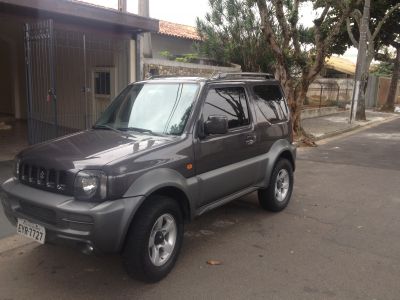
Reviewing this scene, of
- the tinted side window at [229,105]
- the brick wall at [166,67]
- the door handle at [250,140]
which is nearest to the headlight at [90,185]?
the tinted side window at [229,105]

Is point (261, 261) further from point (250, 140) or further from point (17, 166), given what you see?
point (17, 166)

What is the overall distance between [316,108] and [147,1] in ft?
36.6

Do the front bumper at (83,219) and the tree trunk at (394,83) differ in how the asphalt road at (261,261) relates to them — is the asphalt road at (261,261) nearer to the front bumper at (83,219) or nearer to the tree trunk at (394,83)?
the front bumper at (83,219)

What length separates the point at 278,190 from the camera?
19.5 ft

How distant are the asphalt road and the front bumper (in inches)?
21.4

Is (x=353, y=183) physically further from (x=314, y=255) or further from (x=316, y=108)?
(x=316, y=108)

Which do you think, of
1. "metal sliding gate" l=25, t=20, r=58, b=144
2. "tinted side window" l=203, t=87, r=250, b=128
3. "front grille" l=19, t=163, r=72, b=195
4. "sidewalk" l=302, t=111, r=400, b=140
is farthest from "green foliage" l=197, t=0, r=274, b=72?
"front grille" l=19, t=163, r=72, b=195

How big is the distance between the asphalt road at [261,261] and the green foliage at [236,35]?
9.57 m

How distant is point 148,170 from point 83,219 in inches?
28.1

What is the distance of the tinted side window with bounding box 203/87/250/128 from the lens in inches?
182

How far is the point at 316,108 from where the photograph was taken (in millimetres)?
19562

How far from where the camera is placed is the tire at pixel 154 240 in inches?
141

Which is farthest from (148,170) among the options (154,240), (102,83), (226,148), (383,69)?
(383,69)

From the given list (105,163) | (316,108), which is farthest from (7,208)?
(316,108)
